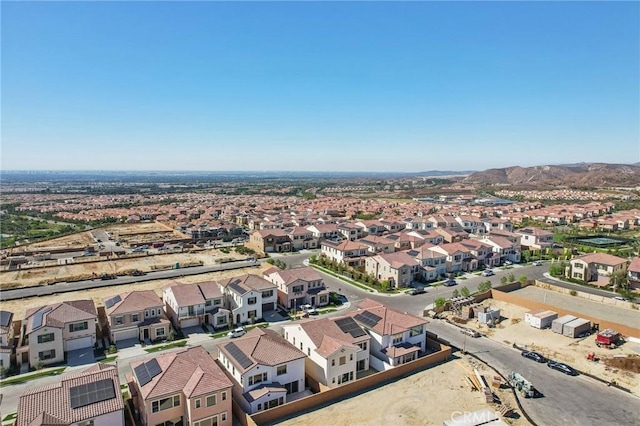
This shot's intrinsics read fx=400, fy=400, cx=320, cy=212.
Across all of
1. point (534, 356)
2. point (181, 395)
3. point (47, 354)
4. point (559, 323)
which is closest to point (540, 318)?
point (559, 323)

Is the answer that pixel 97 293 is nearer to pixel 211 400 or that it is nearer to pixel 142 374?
pixel 142 374

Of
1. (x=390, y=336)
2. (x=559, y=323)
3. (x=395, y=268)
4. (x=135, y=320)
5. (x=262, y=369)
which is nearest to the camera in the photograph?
(x=262, y=369)

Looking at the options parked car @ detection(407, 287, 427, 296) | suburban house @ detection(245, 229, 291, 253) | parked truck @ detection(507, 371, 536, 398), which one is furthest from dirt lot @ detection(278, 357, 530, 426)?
suburban house @ detection(245, 229, 291, 253)

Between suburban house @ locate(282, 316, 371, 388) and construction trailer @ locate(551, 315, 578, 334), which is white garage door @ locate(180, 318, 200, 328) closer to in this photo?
suburban house @ locate(282, 316, 371, 388)

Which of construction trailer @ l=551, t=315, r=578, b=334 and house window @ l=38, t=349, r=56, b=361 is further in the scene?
construction trailer @ l=551, t=315, r=578, b=334

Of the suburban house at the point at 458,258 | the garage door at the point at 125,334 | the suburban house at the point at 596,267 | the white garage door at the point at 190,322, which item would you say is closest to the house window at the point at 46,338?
the garage door at the point at 125,334

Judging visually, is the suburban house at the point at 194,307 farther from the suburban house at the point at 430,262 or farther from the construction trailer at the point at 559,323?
the construction trailer at the point at 559,323
